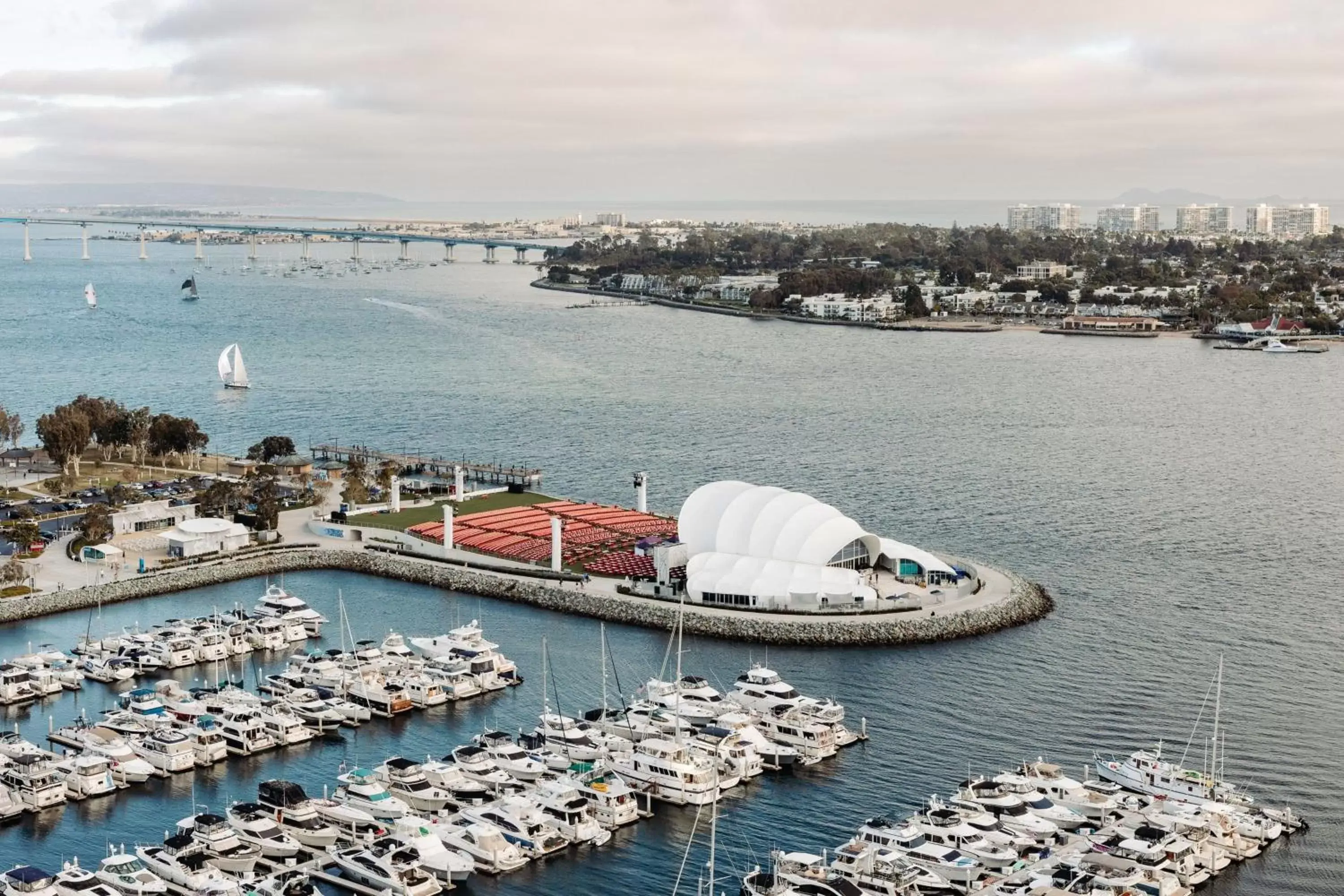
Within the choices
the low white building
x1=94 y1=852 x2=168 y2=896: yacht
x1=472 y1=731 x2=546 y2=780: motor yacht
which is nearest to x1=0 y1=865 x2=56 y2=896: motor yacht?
x1=94 y1=852 x2=168 y2=896: yacht

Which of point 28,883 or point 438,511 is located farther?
point 438,511

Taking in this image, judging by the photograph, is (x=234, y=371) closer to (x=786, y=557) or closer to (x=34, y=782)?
(x=786, y=557)

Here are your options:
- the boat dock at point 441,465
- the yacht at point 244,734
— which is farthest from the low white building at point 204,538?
the yacht at point 244,734

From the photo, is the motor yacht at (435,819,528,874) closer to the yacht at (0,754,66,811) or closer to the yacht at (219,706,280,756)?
the yacht at (219,706,280,756)

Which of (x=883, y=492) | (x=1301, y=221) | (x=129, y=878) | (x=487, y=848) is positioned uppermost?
(x=1301, y=221)

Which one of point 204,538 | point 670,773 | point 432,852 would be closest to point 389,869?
point 432,852

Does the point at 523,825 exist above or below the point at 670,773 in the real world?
below
